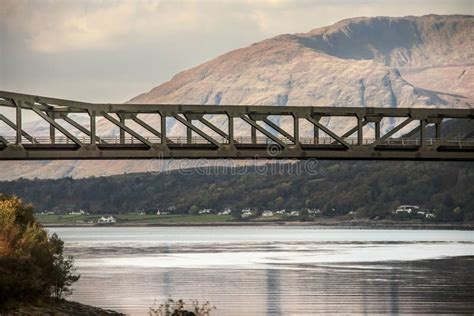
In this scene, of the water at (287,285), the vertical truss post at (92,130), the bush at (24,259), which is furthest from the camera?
the water at (287,285)

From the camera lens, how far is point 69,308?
9106 cm

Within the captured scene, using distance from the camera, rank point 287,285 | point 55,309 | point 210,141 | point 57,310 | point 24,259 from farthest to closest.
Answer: point 287,285 < point 210,141 < point 55,309 < point 57,310 < point 24,259

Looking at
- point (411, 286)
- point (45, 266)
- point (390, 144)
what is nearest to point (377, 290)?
point (411, 286)

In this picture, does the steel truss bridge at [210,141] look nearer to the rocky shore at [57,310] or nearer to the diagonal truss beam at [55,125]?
the diagonal truss beam at [55,125]

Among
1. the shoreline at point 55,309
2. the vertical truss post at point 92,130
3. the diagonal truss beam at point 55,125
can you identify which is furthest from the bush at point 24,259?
the vertical truss post at point 92,130

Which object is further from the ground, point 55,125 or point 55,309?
point 55,125

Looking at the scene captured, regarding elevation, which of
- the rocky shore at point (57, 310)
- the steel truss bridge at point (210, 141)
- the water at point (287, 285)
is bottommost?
the water at point (287, 285)

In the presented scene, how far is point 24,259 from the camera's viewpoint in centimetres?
8612

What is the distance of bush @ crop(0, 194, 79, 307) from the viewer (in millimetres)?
84931

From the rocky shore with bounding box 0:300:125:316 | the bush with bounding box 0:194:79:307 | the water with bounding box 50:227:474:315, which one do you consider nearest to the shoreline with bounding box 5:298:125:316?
the rocky shore with bounding box 0:300:125:316

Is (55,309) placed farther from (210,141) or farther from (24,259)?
(210,141)

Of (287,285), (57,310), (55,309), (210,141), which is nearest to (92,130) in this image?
(210,141)

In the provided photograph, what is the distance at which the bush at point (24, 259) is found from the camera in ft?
279

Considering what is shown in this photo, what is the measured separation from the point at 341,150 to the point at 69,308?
115 feet
